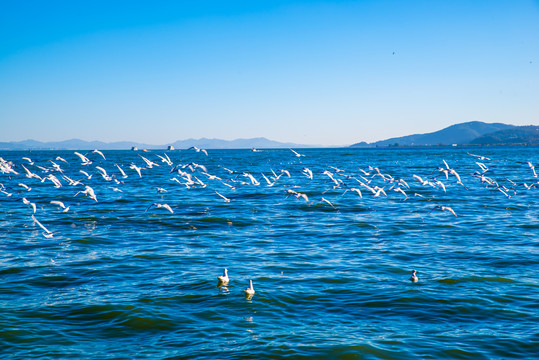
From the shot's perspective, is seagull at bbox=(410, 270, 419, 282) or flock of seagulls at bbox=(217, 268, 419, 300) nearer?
flock of seagulls at bbox=(217, 268, 419, 300)

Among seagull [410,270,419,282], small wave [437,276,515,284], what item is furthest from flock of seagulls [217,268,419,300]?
small wave [437,276,515,284]

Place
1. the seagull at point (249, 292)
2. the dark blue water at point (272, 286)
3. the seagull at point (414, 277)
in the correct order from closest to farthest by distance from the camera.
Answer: the dark blue water at point (272, 286), the seagull at point (249, 292), the seagull at point (414, 277)

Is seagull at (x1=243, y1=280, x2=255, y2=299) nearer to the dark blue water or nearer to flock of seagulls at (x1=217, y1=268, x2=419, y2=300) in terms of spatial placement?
flock of seagulls at (x1=217, y1=268, x2=419, y2=300)

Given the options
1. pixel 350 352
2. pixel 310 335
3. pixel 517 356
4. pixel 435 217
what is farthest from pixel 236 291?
pixel 435 217

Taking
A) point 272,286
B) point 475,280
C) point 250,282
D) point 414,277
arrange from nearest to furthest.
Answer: point 250,282 → point 272,286 → point 414,277 → point 475,280

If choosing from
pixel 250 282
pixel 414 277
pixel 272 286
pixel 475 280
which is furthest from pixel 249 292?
pixel 475 280

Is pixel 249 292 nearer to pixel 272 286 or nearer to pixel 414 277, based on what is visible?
pixel 272 286

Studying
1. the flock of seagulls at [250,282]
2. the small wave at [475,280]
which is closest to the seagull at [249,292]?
the flock of seagulls at [250,282]

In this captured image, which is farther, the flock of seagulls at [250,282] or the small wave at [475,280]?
the small wave at [475,280]

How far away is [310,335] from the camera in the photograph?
8328 mm

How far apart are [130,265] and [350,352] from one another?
6.97 metres

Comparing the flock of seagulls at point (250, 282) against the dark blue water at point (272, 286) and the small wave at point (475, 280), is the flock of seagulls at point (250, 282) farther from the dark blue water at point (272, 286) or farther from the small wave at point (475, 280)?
the small wave at point (475, 280)

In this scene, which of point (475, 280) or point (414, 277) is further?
point (475, 280)

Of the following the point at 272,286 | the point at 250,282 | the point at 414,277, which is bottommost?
Result: the point at 272,286
